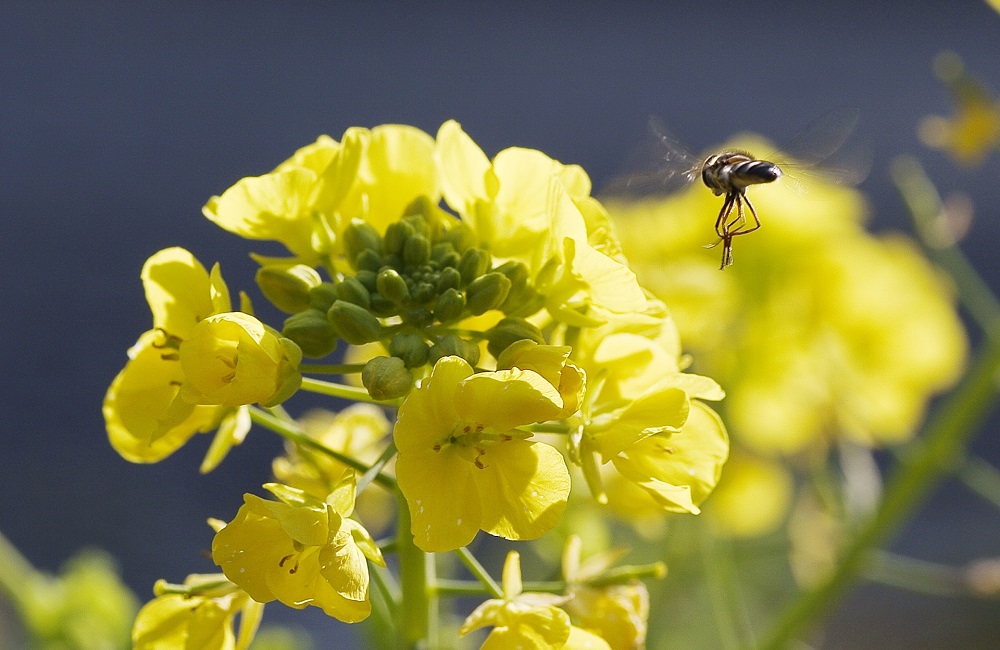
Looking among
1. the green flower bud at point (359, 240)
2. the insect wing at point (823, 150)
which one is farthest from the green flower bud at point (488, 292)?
the insect wing at point (823, 150)

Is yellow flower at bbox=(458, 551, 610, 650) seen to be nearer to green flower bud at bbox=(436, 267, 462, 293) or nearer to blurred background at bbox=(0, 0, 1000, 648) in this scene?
green flower bud at bbox=(436, 267, 462, 293)

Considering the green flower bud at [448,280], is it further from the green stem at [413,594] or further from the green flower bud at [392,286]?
the green stem at [413,594]

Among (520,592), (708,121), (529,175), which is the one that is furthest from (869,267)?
(708,121)

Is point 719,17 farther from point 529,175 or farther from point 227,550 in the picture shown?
point 227,550

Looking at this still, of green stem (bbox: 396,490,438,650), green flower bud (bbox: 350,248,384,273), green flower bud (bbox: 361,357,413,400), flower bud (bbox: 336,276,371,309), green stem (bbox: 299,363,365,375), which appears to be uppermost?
green flower bud (bbox: 350,248,384,273)

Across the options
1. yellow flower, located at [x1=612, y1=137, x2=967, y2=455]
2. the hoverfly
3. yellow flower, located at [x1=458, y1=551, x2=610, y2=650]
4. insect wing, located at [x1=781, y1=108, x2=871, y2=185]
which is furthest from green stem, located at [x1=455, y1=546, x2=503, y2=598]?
yellow flower, located at [x1=612, y1=137, x2=967, y2=455]
